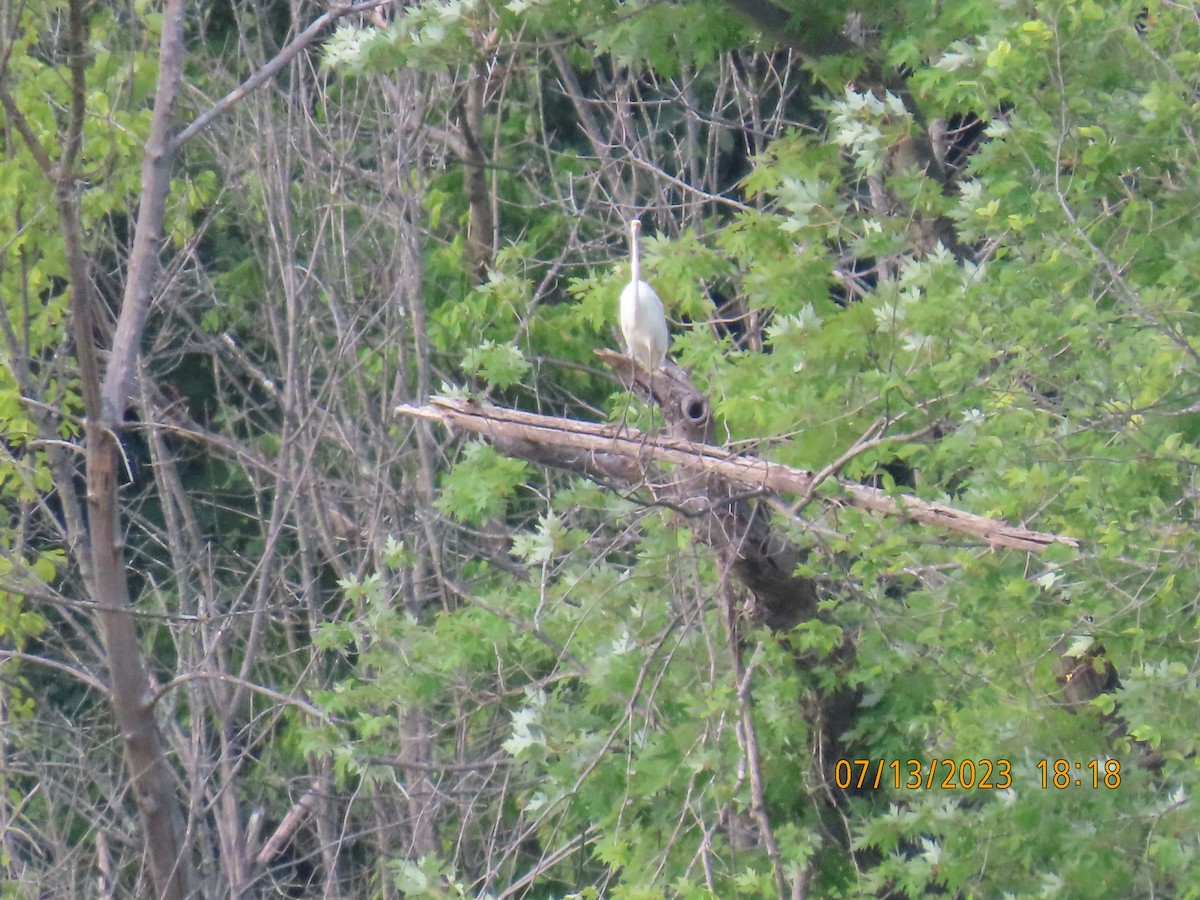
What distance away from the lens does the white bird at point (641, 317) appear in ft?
20.0

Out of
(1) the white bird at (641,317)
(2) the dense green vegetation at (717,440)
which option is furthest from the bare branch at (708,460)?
(1) the white bird at (641,317)

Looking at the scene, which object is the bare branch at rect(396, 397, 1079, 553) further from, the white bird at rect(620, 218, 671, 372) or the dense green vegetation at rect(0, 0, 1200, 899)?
the white bird at rect(620, 218, 671, 372)

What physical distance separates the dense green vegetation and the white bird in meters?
0.14

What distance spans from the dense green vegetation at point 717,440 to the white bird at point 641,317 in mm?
136

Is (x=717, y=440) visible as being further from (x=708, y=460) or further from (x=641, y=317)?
(x=708, y=460)

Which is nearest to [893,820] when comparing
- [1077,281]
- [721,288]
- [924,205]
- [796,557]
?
[796,557]

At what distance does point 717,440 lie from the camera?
5.60m

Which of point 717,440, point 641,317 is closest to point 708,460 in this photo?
point 717,440

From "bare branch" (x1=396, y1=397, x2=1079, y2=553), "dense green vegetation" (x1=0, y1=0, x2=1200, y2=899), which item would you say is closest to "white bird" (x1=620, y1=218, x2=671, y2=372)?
"dense green vegetation" (x1=0, y1=0, x2=1200, y2=899)

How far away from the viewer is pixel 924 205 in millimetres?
5113

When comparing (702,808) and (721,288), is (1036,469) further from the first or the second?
(721,288)

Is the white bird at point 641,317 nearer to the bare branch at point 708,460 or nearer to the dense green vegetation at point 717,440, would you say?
the dense green vegetation at point 717,440

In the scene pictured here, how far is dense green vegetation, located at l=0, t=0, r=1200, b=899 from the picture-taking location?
415cm

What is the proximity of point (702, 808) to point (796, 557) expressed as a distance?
1083mm
